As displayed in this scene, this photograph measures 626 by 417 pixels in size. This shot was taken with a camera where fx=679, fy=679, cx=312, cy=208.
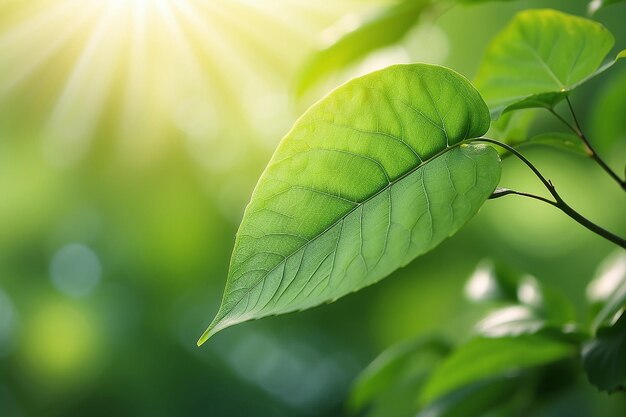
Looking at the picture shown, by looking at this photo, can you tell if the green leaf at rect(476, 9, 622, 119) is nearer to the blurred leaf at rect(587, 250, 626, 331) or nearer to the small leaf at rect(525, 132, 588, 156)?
the small leaf at rect(525, 132, 588, 156)

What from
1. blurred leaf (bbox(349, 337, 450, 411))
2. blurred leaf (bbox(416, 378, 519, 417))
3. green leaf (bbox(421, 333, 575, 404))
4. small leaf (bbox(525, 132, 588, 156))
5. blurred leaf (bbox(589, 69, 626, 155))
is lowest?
blurred leaf (bbox(416, 378, 519, 417))

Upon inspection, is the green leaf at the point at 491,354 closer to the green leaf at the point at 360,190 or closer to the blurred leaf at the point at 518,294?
the blurred leaf at the point at 518,294

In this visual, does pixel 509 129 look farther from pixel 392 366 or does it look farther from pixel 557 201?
pixel 392 366

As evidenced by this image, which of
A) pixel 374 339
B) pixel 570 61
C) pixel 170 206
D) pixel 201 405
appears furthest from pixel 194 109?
pixel 570 61

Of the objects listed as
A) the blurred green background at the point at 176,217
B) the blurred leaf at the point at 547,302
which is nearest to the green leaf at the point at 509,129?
the blurred leaf at the point at 547,302

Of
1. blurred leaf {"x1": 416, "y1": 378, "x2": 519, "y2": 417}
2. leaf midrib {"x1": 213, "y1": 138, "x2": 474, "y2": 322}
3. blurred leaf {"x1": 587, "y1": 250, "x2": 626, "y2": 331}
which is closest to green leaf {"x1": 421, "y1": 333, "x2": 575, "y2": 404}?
blurred leaf {"x1": 587, "y1": 250, "x2": 626, "y2": 331}

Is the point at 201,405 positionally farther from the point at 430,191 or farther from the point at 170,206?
the point at 430,191

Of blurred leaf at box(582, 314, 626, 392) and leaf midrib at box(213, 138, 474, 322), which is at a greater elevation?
leaf midrib at box(213, 138, 474, 322)
